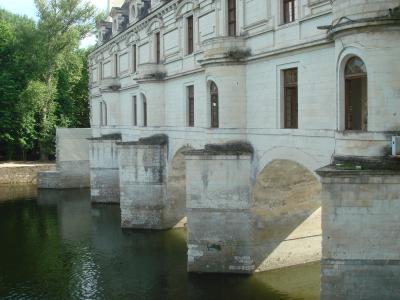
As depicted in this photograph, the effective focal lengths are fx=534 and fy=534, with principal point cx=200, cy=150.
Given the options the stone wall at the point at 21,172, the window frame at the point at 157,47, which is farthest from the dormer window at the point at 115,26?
the stone wall at the point at 21,172

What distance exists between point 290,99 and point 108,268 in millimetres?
9424

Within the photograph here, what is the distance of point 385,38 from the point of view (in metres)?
10.9

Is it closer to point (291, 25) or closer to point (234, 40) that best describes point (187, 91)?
point (234, 40)

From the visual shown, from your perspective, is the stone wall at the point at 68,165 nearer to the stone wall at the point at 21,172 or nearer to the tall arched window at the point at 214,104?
the stone wall at the point at 21,172

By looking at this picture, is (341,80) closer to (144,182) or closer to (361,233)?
(361,233)

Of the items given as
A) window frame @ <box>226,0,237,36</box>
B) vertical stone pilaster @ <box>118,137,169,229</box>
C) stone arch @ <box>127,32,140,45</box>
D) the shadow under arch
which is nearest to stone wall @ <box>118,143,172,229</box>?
vertical stone pilaster @ <box>118,137,169,229</box>

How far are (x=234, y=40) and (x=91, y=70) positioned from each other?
2614 cm

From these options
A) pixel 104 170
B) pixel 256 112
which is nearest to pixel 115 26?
pixel 104 170

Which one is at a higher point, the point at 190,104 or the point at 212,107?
the point at 190,104

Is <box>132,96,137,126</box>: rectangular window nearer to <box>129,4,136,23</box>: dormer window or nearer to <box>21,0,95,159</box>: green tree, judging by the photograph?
<box>129,4,136,23</box>: dormer window

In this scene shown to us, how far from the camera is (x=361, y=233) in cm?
1105

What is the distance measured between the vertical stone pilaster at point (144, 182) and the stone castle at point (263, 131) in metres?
0.06

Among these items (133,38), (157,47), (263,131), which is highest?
(133,38)

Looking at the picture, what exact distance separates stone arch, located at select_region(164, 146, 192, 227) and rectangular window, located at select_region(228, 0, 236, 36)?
8.10 metres
